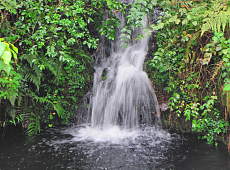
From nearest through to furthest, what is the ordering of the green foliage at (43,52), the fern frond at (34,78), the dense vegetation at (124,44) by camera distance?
A: 1. the dense vegetation at (124,44)
2. the green foliage at (43,52)
3. the fern frond at (34,78)

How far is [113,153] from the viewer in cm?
296

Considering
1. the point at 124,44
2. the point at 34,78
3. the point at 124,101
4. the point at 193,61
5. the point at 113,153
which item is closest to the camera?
the point at 113,153

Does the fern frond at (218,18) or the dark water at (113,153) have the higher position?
the fern frond at (218,18)

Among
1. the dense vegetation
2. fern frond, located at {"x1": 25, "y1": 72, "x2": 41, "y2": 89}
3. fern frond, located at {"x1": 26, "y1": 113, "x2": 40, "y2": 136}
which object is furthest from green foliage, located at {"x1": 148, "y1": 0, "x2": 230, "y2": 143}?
fern frond, located at {"x1": 26, "y1": 113, "x2": 40, "y2": 136}

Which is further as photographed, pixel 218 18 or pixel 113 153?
pixel 113 153

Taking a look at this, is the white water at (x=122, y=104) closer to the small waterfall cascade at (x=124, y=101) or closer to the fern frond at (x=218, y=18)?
the small waterfall cascade at (x=124, y=101)

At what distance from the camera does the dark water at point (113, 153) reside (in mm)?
2610

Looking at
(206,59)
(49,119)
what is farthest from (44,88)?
(206,59)

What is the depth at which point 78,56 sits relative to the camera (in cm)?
434

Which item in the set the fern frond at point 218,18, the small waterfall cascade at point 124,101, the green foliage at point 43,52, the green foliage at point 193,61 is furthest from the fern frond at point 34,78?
the fern frond at point 218,18

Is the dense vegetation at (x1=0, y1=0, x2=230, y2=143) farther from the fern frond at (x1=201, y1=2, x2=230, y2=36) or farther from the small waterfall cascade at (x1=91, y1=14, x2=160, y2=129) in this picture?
the small waterfall cascade at (x1=91, y1=14, x2=160, y2=129)

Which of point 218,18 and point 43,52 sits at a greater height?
point 218,18

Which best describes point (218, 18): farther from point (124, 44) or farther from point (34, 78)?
point (34, 78)

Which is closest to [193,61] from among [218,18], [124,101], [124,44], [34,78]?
[218,18]
